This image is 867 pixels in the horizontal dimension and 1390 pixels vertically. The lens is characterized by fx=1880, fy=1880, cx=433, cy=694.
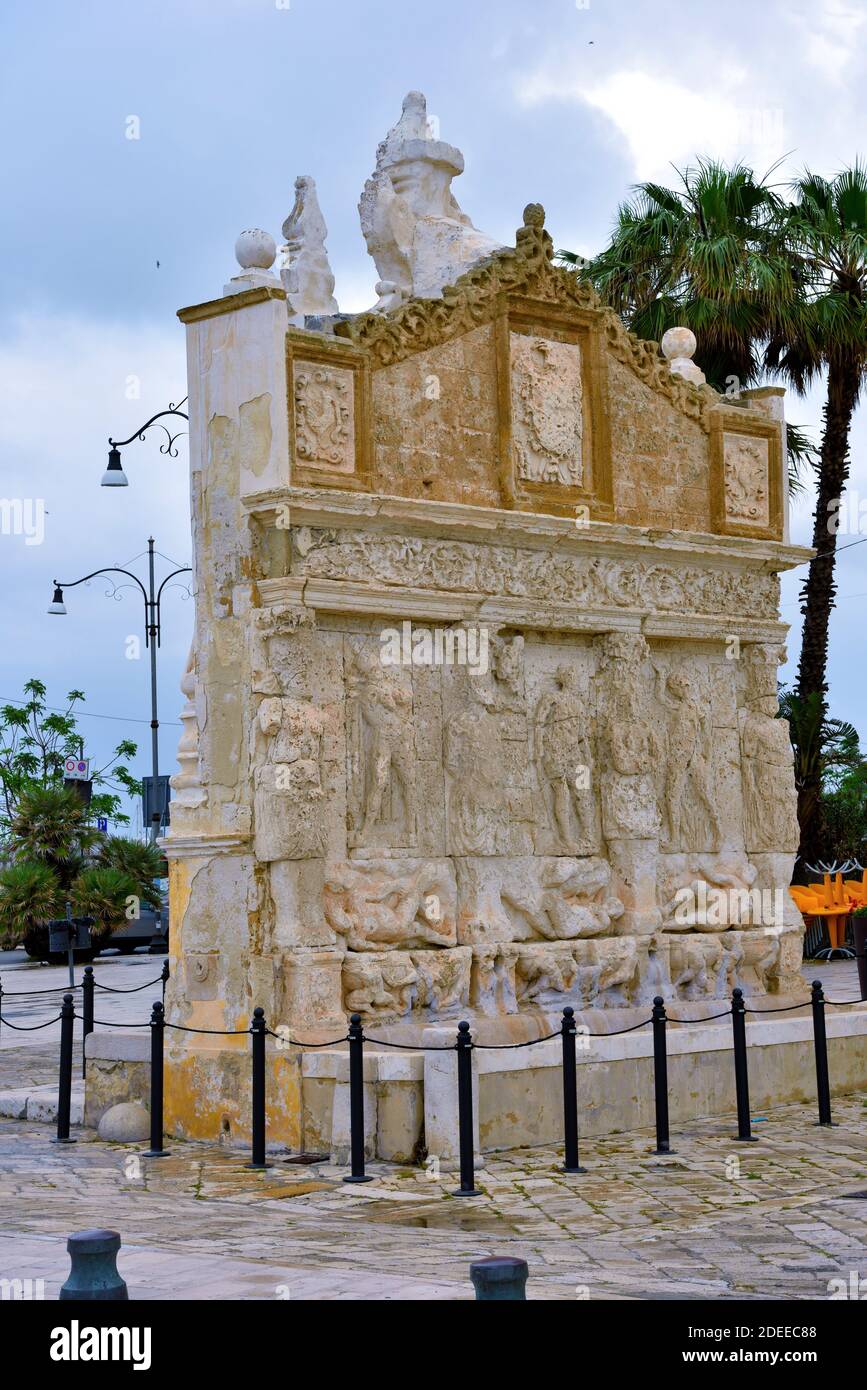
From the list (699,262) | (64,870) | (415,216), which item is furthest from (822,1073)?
(64,870)

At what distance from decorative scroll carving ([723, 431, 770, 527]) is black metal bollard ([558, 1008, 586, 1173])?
18.8ft

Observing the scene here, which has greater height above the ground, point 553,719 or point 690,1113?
point 553,719

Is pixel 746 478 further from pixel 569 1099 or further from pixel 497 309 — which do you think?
pixel 569 1099

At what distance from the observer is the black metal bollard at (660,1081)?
1175 centimetres

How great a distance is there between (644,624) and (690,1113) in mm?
3791

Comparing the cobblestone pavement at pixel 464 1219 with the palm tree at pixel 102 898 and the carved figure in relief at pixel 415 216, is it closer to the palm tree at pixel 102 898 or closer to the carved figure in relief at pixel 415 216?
the carved figure in relief at pixel 415 216

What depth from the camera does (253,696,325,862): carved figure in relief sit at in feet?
39.2

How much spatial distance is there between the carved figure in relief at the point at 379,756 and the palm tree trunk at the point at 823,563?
12.6 meters

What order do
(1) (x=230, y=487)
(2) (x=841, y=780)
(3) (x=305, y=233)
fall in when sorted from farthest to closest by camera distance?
(2) (x=841, y=780)
(3) (x=305, y=233)
(1) (x=230, y=487)

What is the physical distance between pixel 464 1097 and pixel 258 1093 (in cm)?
134

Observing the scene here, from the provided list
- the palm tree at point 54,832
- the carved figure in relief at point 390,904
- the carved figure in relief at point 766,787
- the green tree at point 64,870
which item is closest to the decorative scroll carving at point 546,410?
the carved figure in relief at point 766,787
